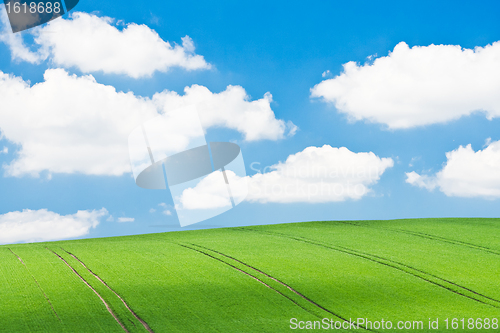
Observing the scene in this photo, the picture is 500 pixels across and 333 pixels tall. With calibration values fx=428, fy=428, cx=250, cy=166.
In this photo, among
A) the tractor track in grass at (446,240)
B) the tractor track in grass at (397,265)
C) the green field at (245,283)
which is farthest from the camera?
the tractor track in grass at (446,240)

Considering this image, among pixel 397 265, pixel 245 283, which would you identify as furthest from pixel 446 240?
pixel 245 283

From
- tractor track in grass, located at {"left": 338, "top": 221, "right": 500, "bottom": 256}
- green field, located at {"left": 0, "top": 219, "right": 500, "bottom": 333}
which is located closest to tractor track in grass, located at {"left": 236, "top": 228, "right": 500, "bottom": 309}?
green field, located at {"left": 0, "top": 219, "right": 500, "bottom": 333}

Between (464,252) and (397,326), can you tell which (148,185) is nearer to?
(397,326)

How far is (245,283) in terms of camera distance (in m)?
17.6

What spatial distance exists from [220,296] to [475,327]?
Answer: 8.57 m

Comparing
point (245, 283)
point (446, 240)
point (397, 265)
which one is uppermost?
point (446, 240)

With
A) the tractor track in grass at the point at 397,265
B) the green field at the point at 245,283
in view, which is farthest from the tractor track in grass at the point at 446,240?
the tractor track in grass at the point at 397,265

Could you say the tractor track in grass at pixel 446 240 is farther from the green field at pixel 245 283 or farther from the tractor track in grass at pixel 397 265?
the tractor track in grass at pixel 397 265

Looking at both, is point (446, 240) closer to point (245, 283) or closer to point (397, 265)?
point (397, 265)

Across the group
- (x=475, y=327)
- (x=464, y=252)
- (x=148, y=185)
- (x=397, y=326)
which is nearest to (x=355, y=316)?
(x=397, y=326)

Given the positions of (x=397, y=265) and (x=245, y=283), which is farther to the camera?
(x=397, y=265)

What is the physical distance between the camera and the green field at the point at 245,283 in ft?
46.1

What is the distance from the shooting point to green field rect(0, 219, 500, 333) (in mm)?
14055

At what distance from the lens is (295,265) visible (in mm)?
20391
